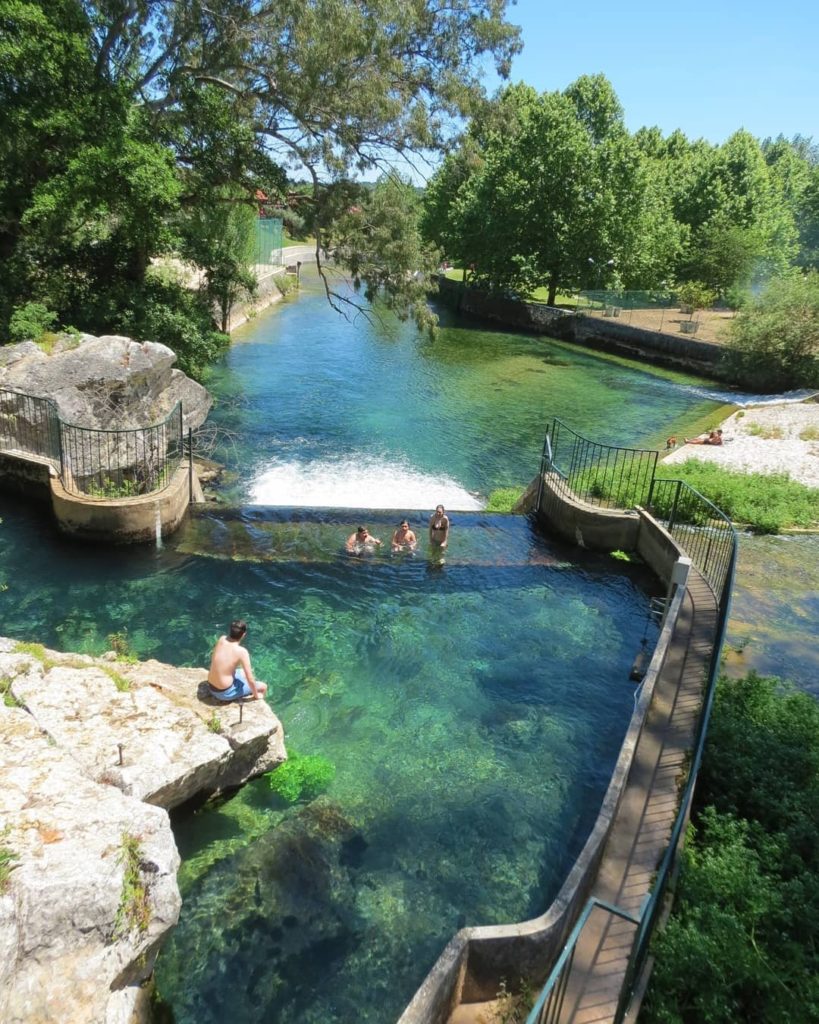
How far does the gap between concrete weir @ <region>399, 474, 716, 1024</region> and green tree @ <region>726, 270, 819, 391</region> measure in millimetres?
25877

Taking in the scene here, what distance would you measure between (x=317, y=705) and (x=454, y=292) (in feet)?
179

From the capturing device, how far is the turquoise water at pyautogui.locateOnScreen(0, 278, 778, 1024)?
702cm

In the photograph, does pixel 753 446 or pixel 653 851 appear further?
pixel 753 446

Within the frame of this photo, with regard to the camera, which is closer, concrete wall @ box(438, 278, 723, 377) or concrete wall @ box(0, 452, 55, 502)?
concrete wall @ box(0, 452, 55, 502)

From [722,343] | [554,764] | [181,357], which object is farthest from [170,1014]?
[722,343]

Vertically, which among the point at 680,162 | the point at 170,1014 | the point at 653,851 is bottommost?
the point at 170,1014

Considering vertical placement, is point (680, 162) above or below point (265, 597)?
above

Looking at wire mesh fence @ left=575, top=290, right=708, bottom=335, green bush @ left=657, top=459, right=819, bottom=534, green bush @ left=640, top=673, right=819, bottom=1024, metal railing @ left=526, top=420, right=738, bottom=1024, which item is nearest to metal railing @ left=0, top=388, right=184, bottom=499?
metal railing @ left=526, top=420, right=738, bottom=1024

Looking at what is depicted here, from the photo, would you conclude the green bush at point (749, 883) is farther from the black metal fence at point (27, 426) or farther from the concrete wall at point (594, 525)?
the black metal fence at point (27, 426)

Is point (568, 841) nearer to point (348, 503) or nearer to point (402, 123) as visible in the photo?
point (348, 503)

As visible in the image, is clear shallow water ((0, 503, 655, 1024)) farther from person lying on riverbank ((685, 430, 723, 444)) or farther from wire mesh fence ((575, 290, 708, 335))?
wire mesh fence ((575, 290, 708, 335))

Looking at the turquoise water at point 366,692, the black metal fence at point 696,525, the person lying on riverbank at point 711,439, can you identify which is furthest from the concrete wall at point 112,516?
the person lying on riverbank at point 711,439

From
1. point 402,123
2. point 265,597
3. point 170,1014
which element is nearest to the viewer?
point 170,1014

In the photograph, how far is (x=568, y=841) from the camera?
838cm
